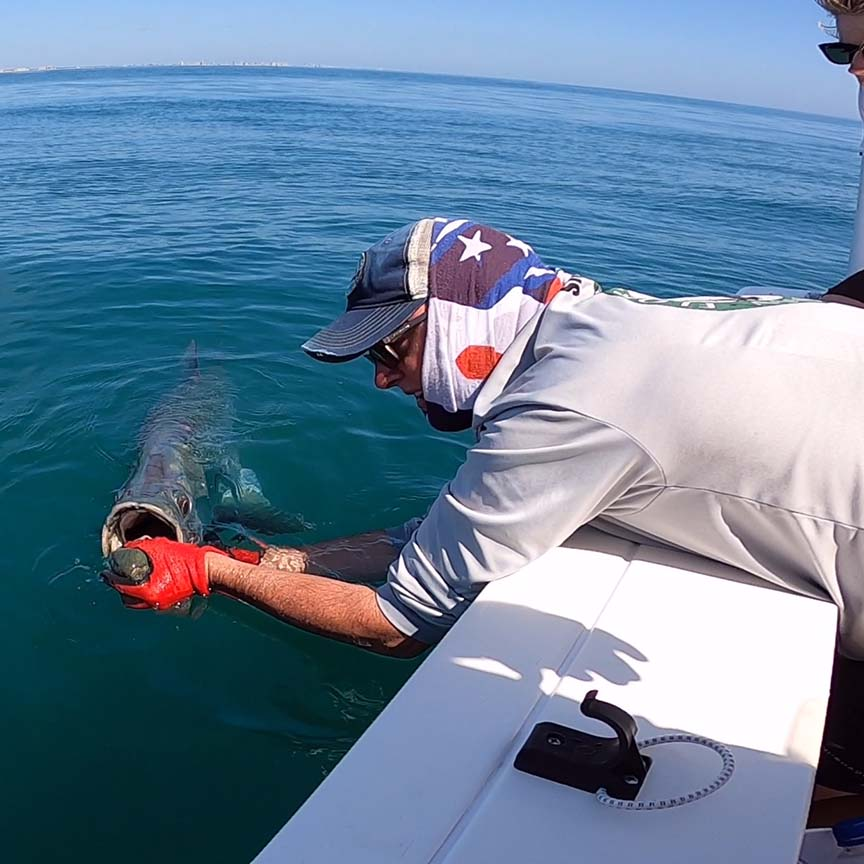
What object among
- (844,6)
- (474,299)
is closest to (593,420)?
(474,299)

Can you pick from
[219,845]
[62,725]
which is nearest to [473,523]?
[219,845]

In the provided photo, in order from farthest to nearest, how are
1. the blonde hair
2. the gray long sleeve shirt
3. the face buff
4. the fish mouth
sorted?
1. the fish mouth
2. the blonde hair
3. the face buff
4. the gray long sleeve shirt

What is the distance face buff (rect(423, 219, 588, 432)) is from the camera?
8.48ft

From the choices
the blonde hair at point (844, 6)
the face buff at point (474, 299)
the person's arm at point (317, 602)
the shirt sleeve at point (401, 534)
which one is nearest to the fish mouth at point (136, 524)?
the shirt sleeve at point (401, 534)

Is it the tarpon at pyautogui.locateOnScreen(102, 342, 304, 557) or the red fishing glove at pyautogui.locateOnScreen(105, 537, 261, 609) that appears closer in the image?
the red fishing glove at pyautogui.locateOnScreen(105, 537, 261, 609)

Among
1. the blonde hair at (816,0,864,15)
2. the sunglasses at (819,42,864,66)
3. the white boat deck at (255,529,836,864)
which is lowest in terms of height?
the white boat deck at (255,529,836,864)

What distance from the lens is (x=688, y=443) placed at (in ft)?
6.97

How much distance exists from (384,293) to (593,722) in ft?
4.67

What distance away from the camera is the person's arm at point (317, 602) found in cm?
273

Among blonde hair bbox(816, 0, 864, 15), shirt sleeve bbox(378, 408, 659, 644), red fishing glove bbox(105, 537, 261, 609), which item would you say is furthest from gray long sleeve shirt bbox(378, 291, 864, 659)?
blonde hair bbox(816, 0, 864, 15)

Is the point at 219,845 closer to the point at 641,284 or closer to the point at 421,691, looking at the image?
the point at 421,691

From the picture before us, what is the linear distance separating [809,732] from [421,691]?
0.87m

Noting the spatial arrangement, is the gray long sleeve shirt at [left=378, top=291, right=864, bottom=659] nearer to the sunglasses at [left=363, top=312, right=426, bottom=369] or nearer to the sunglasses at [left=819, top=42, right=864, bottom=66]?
the sunglasses at [left=363, top=312, right=426, bottom=369]

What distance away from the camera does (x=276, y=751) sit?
3643 mm
